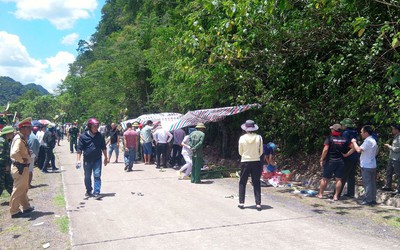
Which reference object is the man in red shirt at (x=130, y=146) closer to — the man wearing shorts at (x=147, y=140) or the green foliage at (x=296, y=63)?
the man wearing shorts at (x=147, y=140)

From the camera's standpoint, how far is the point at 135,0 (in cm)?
3688

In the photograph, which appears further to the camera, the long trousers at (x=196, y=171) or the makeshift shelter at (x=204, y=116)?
the makeshift shelter at (x=204, y=116)

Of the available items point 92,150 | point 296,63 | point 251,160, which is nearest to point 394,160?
point 251,160

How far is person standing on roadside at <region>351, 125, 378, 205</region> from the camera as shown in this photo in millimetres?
8258

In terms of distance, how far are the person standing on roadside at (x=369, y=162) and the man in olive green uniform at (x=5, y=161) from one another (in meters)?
7.48

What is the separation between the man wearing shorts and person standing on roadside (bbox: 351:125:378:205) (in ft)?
29.5

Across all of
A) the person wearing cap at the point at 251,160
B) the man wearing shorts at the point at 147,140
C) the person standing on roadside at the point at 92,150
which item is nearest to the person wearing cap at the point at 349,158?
the person wearing cap at the point at 251,160

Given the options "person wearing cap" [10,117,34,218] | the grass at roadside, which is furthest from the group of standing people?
"person wearing cap" [10,117,34,218]

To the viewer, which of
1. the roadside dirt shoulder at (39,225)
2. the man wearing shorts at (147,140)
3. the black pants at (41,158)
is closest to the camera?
the roadside dirt shoulder at (39,225)

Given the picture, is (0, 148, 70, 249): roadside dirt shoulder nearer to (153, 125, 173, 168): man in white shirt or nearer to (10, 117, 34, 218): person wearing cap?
(10, 117, 34, 218): person wearing cap

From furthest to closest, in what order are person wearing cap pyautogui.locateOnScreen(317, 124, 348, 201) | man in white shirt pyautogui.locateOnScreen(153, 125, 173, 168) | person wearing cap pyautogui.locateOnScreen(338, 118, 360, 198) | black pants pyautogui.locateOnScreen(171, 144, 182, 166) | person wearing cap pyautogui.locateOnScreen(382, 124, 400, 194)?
black pants pyautogui.locateOnScreen(171, 144, 182, 166)
man in white shirt pyautogui.locateOnScreen(153, 125, 173, 168)
person wearing cap pyautogui.locateOnScreen(338, 118, 360, 198)
person wearing cap pyautogui.locateOnScreen(317, 124, 348, 201)
person wearing cap pyautogui.locateOnScreen(382, 124, 400, 194)

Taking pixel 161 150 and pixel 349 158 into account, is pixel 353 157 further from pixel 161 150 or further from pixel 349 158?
pixel 161 150

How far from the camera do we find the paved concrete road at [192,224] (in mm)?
5633

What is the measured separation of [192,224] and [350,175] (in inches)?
184
